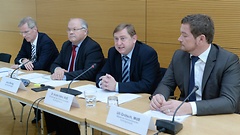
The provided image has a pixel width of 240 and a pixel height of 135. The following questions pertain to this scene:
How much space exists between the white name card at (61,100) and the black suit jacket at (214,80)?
641 mm

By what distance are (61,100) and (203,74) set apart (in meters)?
1.01

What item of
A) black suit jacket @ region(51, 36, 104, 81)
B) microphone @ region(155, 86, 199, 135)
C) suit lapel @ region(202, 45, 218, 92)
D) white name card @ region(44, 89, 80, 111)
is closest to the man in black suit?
black suit jacket @ region(51, 36, 104, 81)

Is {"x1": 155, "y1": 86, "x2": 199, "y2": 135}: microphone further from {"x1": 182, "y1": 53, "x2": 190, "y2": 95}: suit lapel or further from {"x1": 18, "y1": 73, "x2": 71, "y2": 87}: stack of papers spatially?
{"x1": 18, "y1": 73, "x2": 71, "y2": 87}: stack of papers

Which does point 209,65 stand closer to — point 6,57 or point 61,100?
point 61,100

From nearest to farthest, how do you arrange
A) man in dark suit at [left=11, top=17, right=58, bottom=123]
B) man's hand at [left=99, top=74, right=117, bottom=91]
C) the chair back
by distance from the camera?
man's hand at [left=99, top=74, right=117, bottom=91] < man in dark suit at [left=11, top=17, right=58, bottom=123] < the chair back

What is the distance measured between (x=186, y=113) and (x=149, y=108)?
0.27 meters

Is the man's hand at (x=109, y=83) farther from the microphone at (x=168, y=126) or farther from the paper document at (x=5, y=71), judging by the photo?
the paper document at (x=5, y=71)

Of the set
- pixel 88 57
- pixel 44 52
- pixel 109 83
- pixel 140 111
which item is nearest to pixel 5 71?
pixel 44 52

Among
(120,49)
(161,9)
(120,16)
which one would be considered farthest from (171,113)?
(120,16)

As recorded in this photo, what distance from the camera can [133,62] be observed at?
8.50ft

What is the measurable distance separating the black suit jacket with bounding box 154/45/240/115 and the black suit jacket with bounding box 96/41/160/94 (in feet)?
0.84

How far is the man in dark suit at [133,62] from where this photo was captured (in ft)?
8.04

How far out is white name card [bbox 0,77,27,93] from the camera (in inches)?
94.4

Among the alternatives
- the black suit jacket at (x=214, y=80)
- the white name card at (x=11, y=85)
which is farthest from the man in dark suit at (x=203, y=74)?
the white name card at (x=11, y=85)
